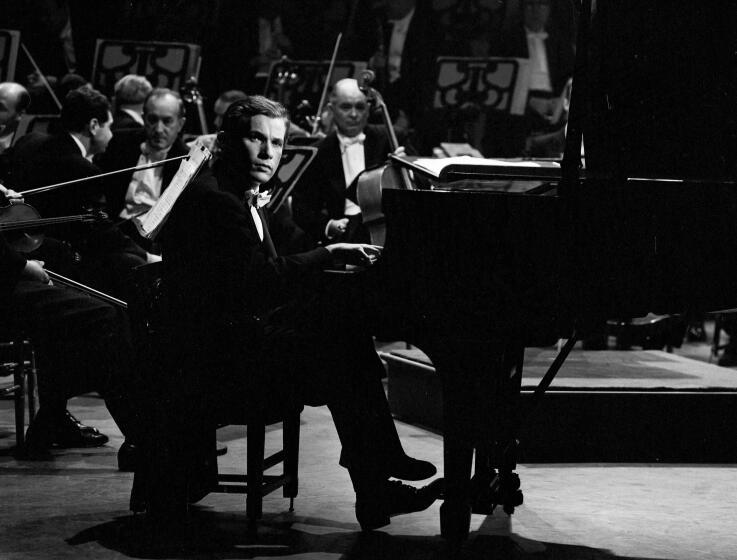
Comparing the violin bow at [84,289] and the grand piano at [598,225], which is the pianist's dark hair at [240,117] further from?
the violin bow at [84,289]

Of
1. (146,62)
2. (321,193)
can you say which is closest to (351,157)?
(321,193)

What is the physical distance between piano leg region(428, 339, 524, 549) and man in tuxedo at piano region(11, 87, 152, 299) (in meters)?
2.06

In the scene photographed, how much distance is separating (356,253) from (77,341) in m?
1.49

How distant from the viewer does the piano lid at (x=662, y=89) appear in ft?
9.81

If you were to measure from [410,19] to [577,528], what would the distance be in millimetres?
7889

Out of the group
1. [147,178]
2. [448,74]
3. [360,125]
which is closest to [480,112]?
[448,74]

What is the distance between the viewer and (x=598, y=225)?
3.00 meters

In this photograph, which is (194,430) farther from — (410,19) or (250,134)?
(410,19)

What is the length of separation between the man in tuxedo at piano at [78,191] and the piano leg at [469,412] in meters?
2.06

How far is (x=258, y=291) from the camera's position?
330 cm

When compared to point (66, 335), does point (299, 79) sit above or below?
above

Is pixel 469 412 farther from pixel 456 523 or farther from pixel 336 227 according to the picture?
pixel 336 227

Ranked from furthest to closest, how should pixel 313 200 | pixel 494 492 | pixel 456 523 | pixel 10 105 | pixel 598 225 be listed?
pixel 313 200
pixel 10 105
pixel 494 492
pixel 456 523
pixel 598 225

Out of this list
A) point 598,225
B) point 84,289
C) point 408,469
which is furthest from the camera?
point 84,289
